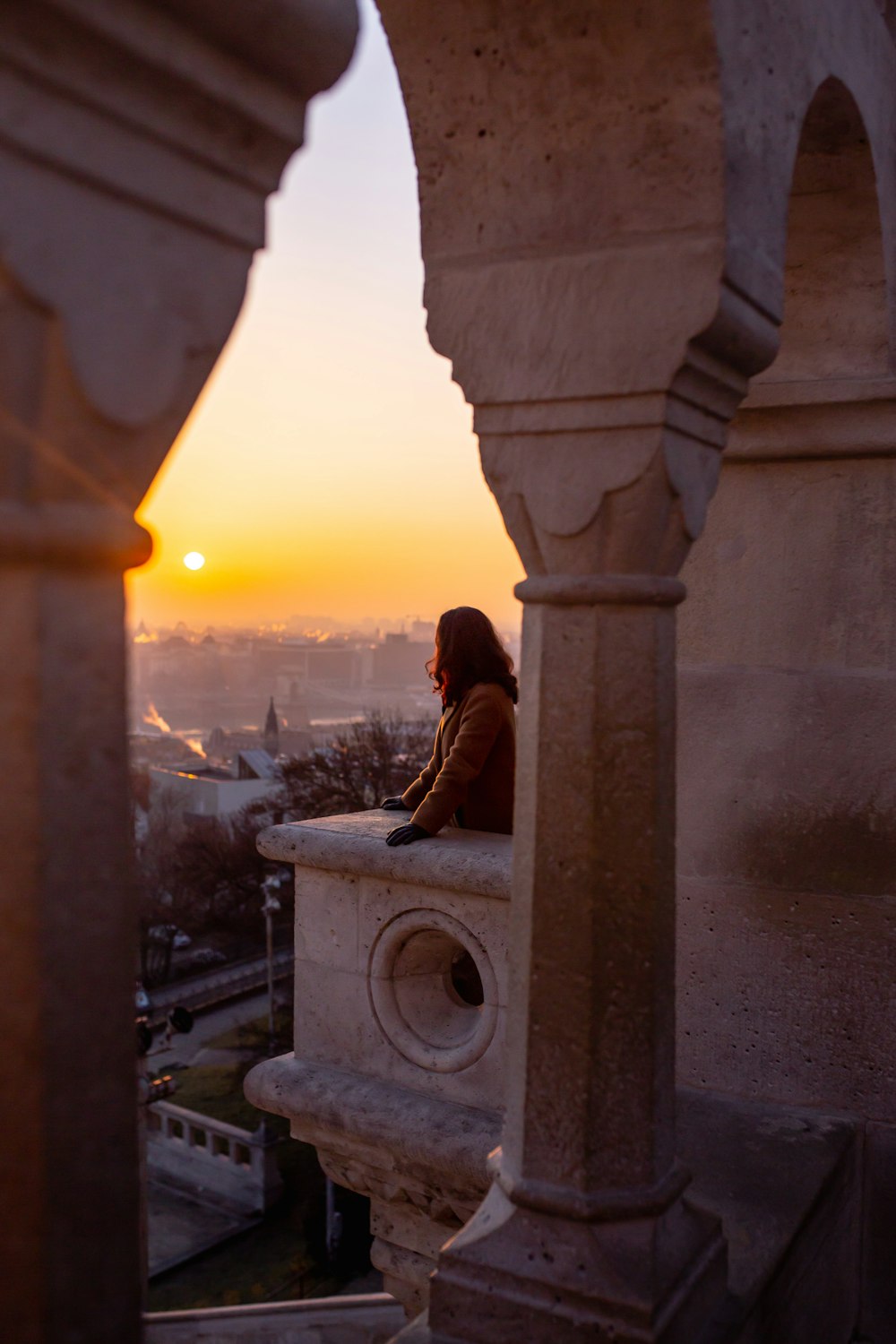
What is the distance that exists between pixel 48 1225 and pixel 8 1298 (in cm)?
7

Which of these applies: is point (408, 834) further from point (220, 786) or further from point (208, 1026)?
point (220, 786)

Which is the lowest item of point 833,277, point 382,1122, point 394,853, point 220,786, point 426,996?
point 220,786

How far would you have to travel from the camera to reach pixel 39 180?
3.24 ft

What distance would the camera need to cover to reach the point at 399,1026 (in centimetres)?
342

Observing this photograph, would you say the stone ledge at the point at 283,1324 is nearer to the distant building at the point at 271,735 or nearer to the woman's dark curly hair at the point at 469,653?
the woman's dark curly hair at the point at 469,653

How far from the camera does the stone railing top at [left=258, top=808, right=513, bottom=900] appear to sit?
3.14 metres

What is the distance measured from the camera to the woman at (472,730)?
3537mm

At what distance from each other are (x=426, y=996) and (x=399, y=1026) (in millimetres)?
129

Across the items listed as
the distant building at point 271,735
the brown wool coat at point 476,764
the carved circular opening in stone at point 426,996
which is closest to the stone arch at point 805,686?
the carved circular opening in stone at point 426,996

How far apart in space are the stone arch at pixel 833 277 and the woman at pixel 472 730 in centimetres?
121

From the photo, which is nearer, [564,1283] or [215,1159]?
[564,1283]

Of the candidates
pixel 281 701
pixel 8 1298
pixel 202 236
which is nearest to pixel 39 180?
pixel 202 236

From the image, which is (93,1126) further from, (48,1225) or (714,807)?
(714,807)

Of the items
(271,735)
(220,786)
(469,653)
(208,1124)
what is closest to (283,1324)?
(469,653)
